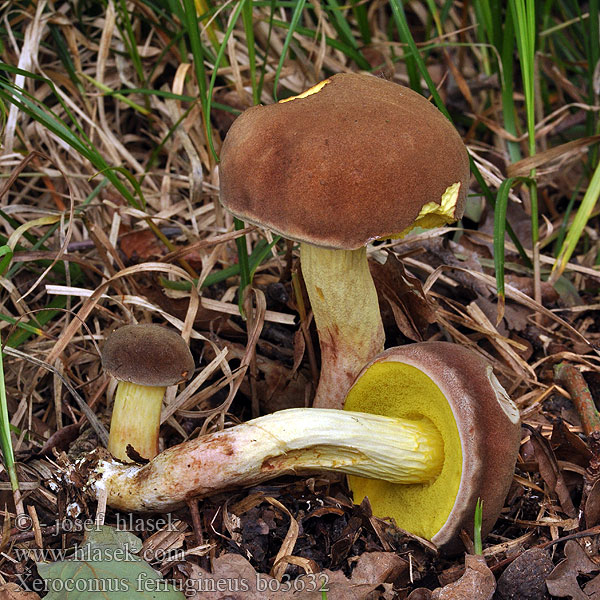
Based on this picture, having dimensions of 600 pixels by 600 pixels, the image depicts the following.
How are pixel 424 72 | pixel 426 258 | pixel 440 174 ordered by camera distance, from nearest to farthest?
pixel 440 174
pixel 424 72
pixel 426 258

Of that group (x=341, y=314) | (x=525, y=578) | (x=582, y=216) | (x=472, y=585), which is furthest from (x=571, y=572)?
(x=582, y=216)

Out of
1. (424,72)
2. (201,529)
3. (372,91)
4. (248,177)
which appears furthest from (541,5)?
(201,529)

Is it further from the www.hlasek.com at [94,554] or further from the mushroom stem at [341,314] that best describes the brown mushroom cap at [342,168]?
the www.hlasek.com at [94,554]

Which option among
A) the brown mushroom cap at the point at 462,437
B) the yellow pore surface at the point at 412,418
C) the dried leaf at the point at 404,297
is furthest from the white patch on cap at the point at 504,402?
the dried leaf at the point at 404,297

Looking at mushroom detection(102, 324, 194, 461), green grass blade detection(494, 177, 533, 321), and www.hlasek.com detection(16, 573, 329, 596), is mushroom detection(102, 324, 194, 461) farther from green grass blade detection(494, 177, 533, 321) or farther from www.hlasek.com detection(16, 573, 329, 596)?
green grass blade detection(494, 177, 533, 321)

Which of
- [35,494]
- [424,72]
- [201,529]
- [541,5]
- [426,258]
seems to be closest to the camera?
[201,529]

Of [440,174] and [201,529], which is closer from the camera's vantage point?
[440,174]

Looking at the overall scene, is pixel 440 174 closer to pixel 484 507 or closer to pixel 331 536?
pixel 484 507
